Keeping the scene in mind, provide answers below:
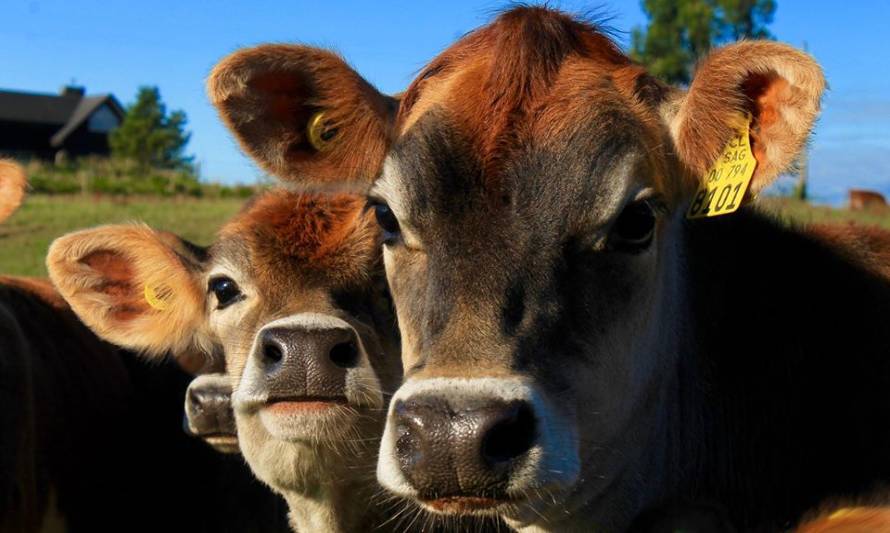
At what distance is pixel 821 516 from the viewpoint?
3.19 metres

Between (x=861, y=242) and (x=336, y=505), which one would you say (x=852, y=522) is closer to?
(x=861, y=242)

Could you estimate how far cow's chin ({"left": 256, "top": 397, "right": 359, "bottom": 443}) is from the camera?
440 cm

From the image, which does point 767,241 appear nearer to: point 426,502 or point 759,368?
point 759,368

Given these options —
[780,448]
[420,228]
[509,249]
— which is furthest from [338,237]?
[780,448]

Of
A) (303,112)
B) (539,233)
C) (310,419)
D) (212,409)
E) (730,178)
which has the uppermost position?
(303,112)

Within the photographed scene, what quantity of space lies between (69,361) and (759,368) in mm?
4579

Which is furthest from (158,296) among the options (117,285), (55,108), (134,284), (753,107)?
(55,108)

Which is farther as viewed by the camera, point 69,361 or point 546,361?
point 69,361

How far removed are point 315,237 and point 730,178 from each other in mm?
2128

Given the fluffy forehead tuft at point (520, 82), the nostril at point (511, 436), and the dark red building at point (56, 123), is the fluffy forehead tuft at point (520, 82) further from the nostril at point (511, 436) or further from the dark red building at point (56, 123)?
the dark red building at point (56, 123)

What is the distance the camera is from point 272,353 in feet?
14.6

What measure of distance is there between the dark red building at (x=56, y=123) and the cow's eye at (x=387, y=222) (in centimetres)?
7118

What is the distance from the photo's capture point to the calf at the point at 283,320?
4.42 m

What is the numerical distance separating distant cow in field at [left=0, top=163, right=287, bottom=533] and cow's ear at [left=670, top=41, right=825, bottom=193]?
377 cm
